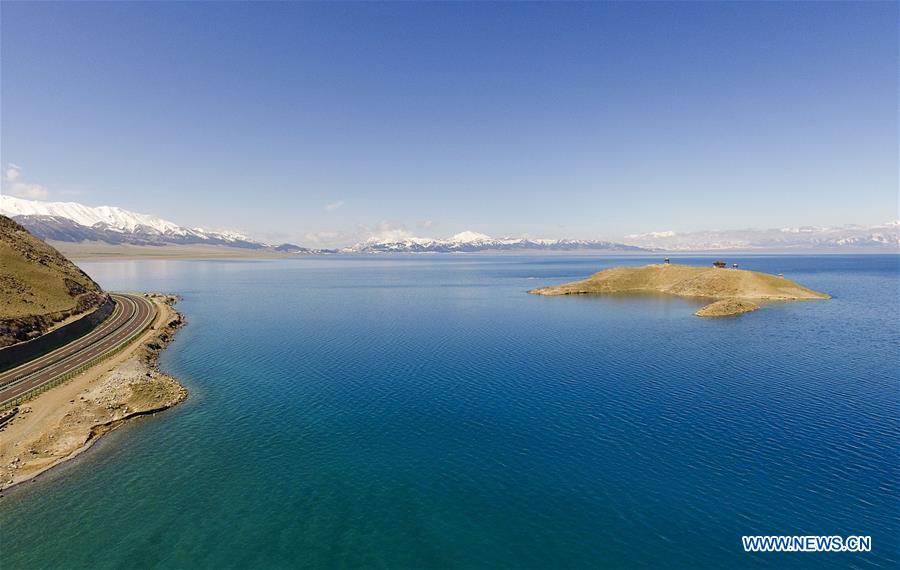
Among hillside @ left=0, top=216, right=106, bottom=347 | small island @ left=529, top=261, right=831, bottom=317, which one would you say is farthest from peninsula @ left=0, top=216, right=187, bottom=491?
small island @ left=529, top=261, right=831, bottom=317

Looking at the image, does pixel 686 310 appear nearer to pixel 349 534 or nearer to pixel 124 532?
pixel 349 534

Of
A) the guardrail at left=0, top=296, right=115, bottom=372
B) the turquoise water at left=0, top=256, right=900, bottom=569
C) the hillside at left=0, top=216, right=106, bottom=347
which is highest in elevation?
the hillside at left=0, top=216, right=106, bottom=347

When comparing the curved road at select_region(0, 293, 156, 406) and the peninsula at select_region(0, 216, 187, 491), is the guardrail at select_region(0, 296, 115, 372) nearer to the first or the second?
the peninsula at select_region(0, 216, 187, 491)

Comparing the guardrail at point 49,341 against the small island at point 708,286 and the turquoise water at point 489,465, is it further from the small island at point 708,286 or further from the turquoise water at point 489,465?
the small island at point 708,286

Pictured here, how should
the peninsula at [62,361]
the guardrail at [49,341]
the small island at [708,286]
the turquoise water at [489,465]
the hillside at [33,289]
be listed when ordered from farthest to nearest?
1. the small island at [708,286]
2. the hillside at [33,289]
3. the guardrail at [49,341]
4. the peninsula at [62,361]
5. the turquoise water at [489,465]

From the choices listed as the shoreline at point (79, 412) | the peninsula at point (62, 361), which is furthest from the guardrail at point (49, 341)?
the shoreline at point (79, 412)

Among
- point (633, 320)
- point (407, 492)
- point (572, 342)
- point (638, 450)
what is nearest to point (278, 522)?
point (407, 492)
